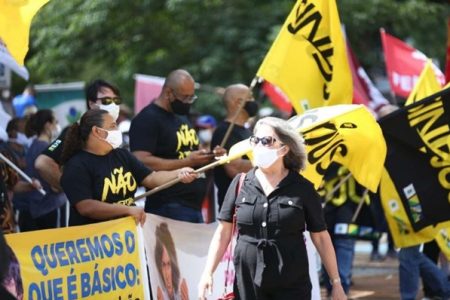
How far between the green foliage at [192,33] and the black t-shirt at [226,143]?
9866 mm

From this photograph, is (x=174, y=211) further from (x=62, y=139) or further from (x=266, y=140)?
(x=266, y=140)

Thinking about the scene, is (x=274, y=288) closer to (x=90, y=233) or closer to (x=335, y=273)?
(x=335, y=273)

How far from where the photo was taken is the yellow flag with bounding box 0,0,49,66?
8.40 m

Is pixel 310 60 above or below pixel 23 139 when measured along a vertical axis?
above

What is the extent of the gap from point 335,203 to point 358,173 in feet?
7.55

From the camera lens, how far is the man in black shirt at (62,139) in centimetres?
897

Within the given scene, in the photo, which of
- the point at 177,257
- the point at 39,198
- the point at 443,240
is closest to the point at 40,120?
the point at 39,198

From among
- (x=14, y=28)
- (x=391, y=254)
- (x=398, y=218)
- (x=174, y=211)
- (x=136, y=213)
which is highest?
(x=14, y=28)

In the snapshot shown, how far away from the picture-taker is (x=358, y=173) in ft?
30.2

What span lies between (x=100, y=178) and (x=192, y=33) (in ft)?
45.2

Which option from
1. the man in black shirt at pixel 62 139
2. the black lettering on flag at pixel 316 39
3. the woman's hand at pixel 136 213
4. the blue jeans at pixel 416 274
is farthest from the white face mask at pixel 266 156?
the blue jeans at pixel 416 274

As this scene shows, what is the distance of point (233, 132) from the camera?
34.6 ft

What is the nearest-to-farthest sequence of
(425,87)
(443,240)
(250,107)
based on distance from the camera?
(443,240), (250,107), (425,87)

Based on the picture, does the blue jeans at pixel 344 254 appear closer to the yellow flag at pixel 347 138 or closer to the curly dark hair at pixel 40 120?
the yellow flag at pixel 347 138
